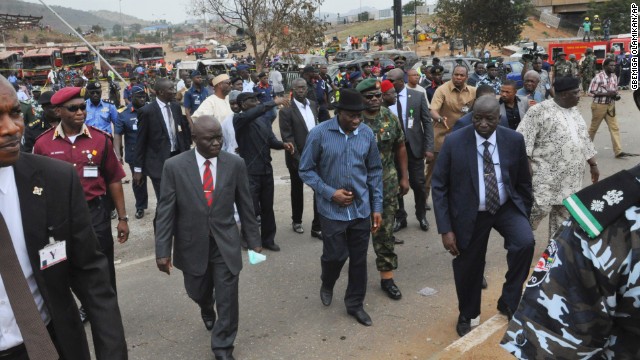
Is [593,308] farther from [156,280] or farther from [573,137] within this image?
[156,280]

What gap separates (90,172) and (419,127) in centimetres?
401

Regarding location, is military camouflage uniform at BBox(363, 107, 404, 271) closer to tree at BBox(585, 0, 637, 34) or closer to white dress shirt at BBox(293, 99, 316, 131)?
white dress shirt at BBox(293, 99, 316, 131)

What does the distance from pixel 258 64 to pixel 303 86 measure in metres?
19.2

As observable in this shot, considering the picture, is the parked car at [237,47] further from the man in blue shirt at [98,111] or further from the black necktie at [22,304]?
the black necktie at [22,304]

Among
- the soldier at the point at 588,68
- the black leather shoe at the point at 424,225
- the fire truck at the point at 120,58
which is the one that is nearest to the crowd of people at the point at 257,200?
the black leather shoe at the point at 424,225

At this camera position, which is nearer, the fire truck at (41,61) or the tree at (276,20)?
the tree at (276,20)

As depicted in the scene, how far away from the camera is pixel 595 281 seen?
159 centimetres

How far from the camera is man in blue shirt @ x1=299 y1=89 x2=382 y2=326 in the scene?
4.95 meters

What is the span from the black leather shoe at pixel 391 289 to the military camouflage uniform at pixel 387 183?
0.14 m

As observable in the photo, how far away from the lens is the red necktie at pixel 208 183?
4469mm

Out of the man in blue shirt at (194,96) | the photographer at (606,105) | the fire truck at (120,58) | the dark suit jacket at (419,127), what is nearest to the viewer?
the dark suit jacket at (419,127)

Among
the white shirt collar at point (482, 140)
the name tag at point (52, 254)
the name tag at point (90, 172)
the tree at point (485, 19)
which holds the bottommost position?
the name tag at point (90, 172)

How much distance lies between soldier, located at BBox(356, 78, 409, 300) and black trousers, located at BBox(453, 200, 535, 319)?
0.97m

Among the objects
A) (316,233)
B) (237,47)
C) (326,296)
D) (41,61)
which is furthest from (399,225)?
(237,47)
